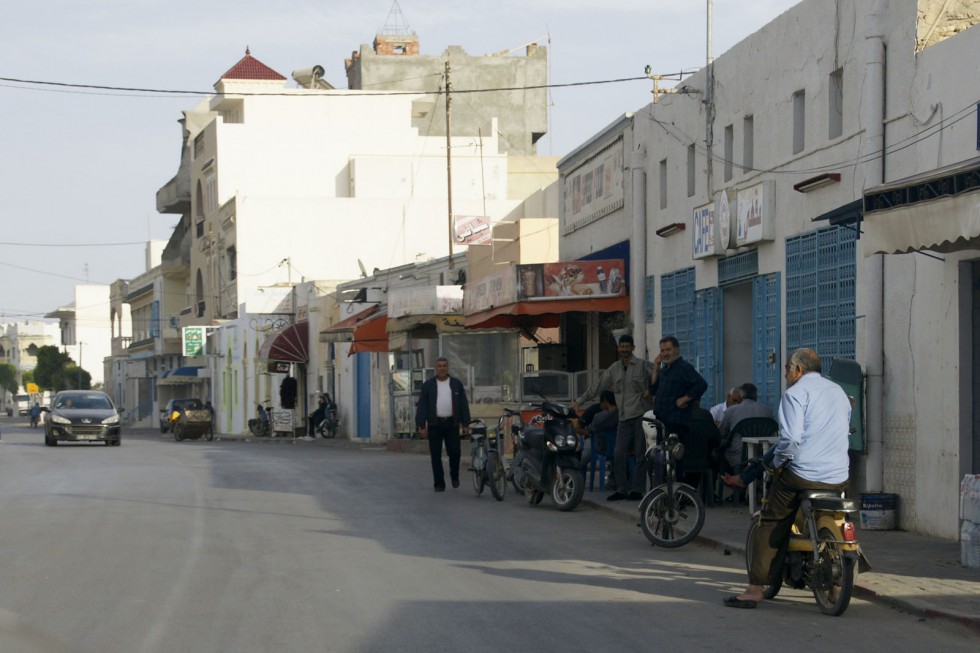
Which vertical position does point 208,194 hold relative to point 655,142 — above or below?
above

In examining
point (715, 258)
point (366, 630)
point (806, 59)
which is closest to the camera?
point (366, 630)

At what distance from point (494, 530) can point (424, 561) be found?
8.35ft

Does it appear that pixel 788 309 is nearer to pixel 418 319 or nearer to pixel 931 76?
pixel 931 76

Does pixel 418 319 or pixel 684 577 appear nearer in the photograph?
pixel 684 577

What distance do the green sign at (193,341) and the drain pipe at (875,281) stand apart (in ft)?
173

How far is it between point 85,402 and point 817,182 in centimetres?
2758

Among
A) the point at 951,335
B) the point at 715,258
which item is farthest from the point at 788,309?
the point at 951,335

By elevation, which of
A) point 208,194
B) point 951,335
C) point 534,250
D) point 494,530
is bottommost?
point 494,530

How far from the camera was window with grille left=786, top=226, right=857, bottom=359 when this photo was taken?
14.5m

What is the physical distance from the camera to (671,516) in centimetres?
1203

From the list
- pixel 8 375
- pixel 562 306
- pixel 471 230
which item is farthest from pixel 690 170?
pixel 8 375

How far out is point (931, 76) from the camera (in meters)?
12.8

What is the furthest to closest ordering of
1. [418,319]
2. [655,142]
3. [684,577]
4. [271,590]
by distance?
1. [418,319]
2. [655,142]
3. [684,577]
4. [271,590]

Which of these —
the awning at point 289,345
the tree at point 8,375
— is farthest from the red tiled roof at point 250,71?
the tree at point 8,375
